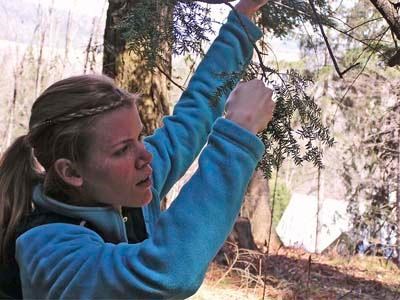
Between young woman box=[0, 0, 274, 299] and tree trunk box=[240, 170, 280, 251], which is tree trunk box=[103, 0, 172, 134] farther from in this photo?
tree trunk box=[240, 170, 280, 251]

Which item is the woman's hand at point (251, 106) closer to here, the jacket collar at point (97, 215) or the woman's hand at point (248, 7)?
the jacket collar at point (97, 215)

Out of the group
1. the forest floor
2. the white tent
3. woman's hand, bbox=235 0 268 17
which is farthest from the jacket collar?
the white tent

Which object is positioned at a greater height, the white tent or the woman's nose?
the woman's nose

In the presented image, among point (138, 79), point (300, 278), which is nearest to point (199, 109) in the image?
point (138, 79)

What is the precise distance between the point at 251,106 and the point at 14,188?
443mm

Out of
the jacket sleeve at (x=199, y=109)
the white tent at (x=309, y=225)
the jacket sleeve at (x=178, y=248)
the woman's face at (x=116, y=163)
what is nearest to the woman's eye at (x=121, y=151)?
the woman's face at (x=116, y=163)

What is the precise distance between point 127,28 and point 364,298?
4191mm

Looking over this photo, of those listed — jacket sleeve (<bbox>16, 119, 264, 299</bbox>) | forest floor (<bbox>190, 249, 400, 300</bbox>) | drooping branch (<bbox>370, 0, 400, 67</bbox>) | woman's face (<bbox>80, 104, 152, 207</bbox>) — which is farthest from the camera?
forest floor (<bbox>190, 249, 400, 300</bbox>)

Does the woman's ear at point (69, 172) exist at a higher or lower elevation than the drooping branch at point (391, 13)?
lower

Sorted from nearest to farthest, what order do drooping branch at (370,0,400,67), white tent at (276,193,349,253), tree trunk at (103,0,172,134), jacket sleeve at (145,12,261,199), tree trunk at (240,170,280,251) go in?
jacket sleeve at (145,12,261,199), drooping branch at (370,0,400,67), tree trunk at (103,0,172,134), tree trunk at (240,170,280,251), white tent at (276,193,349,253)

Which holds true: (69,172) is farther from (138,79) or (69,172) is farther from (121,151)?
(138,79)

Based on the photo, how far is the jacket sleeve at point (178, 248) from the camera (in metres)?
0.74

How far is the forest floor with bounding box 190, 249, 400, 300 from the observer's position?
4.45m

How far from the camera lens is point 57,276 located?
2.66ft
